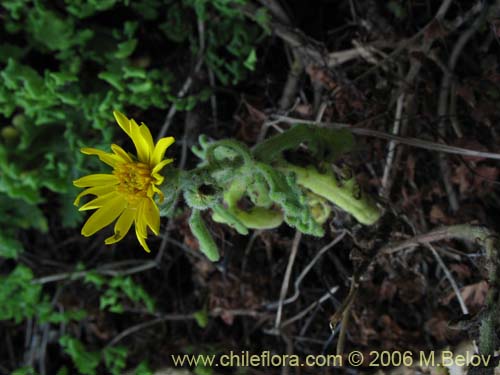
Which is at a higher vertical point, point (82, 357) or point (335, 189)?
point (335, 189)

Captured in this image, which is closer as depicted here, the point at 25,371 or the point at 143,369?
the point at 143,369

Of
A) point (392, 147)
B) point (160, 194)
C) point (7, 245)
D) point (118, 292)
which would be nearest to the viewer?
point (160, 194)

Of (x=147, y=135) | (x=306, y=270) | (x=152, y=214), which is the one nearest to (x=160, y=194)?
(x=152, y=214)

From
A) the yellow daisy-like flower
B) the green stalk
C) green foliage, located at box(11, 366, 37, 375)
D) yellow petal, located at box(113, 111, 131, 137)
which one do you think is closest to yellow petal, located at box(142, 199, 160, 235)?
the yellow daisy-like flower

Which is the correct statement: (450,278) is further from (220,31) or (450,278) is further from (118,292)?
(118,292)

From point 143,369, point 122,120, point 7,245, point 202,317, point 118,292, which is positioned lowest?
point 143,369

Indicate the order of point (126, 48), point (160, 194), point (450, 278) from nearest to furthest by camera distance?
point (160, 194) < point (450, 278) < point (126, 48)

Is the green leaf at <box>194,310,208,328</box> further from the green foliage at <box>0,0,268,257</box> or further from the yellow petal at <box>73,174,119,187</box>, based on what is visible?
the yellow petal at <box>73,174,119,187</box>

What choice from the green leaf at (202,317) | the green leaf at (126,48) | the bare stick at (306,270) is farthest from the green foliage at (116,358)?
the green leaf at (126,48)

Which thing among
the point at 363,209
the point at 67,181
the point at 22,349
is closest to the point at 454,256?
the point at 363,209
